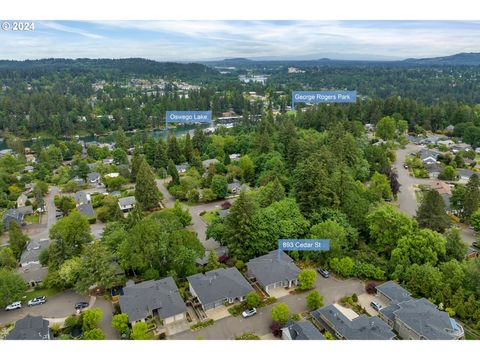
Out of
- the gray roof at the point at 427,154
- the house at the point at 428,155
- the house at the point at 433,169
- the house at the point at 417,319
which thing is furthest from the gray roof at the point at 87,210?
the gray roof at the point at 427,154

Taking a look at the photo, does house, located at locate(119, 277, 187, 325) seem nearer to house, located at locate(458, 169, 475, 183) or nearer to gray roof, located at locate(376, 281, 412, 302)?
gray roof, located at locate(376, 281, 412, 302)

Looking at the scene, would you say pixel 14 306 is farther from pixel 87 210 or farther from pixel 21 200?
pixel 21 200

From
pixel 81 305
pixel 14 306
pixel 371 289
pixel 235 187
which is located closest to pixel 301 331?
pixel 371 289

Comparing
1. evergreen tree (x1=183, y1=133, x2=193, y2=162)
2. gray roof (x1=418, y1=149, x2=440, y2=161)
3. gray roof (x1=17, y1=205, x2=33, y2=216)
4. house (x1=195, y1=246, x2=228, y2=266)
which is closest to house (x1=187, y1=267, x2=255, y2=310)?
house (x1=195, y1=246, x2=228, y2=266)

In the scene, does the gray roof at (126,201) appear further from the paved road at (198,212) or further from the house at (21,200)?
the house at (21,200)

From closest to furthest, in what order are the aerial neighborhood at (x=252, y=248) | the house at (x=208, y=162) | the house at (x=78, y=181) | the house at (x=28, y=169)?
the aerial neighborhood at (x=252, y=248) < the house at (x=78, y=181) < the house at (x=208, y=162) < the house at (x=28, y=169)
